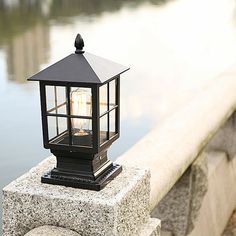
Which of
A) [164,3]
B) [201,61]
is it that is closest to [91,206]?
[201,61]

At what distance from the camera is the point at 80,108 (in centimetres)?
165

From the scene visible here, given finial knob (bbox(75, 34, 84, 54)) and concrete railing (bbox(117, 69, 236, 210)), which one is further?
concrete railing (bbox(117, 69, 236, 210))

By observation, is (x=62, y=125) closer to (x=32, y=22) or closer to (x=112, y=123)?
(x=112, y=123)

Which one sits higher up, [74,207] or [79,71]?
[79,71]

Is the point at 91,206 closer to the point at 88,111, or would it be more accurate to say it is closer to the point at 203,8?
the point at 88,111

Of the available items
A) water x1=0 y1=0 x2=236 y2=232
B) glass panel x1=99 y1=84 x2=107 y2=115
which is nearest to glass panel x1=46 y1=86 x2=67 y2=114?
glass panel x1=99 y1=84 x2=107 y2=115

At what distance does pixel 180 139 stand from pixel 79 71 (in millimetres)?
1612

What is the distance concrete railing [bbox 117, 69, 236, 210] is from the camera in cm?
259

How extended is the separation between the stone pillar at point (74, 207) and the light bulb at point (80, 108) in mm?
176

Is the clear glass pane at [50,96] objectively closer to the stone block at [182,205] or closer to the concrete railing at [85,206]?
the concrete railing at [85,206]

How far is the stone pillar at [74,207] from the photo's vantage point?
158cm

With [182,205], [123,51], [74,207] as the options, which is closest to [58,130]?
[74,207]

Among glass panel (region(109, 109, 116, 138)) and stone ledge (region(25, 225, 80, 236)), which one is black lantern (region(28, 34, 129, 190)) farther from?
stone ledge (region(25, 225, 80, 236))

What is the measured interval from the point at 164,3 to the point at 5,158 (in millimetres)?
12981
